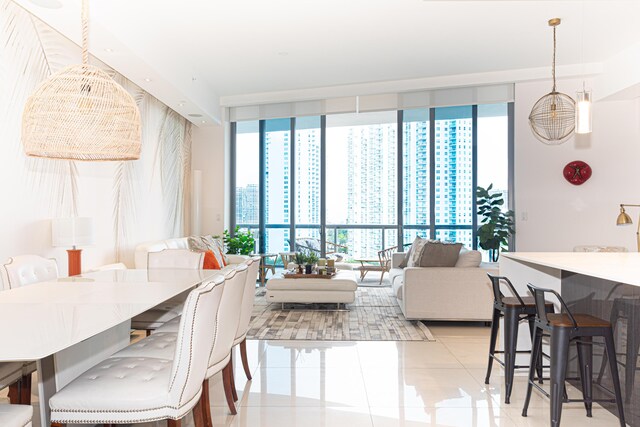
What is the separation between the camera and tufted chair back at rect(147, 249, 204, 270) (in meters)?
3.69

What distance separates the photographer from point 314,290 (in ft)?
17.5

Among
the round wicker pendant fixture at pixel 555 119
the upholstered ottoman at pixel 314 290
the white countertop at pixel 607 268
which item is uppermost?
the round wicker pendant fixture at pixel 555 119

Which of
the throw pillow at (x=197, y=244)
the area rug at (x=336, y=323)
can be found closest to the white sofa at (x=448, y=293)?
the area rug at (x=336, y=323)

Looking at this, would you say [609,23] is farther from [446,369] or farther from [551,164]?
[446,369]

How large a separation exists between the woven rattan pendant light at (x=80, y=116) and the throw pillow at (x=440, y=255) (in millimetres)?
3295

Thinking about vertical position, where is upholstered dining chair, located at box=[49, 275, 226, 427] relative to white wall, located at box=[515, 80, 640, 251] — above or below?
below

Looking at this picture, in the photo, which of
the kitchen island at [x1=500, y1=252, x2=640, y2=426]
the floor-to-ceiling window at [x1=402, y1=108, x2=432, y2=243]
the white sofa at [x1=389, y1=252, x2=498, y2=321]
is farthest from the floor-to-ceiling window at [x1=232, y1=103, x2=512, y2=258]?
the kitchen island at [x1=500, y1=252, x2=640, y2=426]

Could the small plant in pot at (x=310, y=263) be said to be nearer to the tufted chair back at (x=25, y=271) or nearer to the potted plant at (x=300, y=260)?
the potted plant at (x=300, y=260)

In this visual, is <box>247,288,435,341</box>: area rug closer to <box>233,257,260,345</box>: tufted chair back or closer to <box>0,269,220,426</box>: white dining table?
<box>233,257,260,345</box>: tufted chair back

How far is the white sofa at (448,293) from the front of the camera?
4.62 m

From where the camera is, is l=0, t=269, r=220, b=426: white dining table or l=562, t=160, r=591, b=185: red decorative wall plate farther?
l=562, t=160, r=591, b=185: red decorative wall plate

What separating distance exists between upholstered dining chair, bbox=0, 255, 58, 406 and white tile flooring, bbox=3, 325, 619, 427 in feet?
2.43

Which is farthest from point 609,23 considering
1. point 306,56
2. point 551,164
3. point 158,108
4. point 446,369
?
point 158,108

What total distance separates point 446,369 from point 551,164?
161 inches
